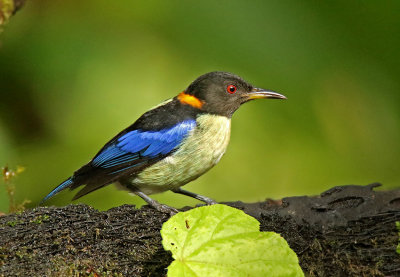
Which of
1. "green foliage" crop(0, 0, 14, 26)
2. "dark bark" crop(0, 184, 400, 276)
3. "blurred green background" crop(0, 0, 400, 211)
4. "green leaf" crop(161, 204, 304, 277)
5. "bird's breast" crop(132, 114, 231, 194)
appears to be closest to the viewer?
"green leaf" crop(161, 204, 304, 277)

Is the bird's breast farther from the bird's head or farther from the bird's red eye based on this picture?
the bird's red eye

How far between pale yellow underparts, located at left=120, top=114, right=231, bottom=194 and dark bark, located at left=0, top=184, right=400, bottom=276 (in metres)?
0.75

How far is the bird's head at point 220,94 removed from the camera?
4.19 m

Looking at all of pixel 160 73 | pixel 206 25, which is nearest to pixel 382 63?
pixel 206 25

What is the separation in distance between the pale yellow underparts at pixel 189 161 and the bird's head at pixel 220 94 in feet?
0.74

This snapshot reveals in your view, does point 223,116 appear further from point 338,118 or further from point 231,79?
point 338,118

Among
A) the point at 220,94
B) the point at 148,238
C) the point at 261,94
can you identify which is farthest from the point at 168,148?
the point at 148,238

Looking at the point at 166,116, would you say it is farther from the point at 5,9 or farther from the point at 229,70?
the point at 5,9

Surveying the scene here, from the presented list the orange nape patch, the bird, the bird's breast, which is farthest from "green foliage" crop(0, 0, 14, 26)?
the bird's breast

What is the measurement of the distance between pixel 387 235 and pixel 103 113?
8.95ft

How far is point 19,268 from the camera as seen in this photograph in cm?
256

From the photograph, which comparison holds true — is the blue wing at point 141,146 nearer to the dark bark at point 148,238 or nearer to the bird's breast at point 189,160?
the bird's breast at point 189,160

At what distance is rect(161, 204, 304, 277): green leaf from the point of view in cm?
245

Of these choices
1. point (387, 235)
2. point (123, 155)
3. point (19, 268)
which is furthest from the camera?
point (123, 155)
